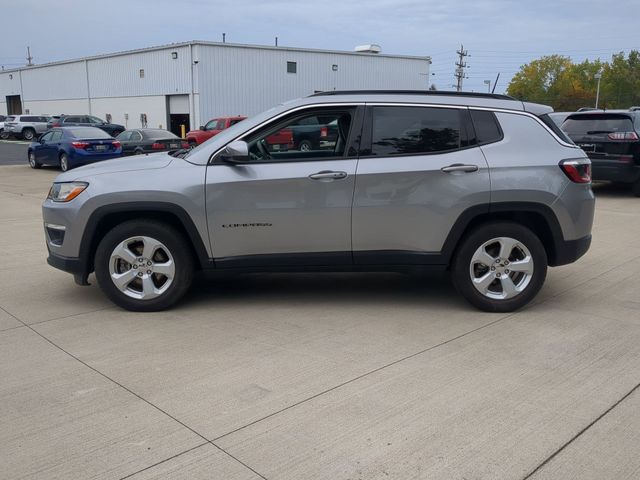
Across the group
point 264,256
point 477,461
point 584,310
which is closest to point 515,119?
point 584,310

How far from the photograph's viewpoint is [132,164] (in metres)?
5.27

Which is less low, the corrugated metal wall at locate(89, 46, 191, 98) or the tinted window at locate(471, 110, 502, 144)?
the corrugated metal wall at locate(89, 46, 191, 98)

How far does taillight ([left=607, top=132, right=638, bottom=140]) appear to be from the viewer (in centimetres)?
1205

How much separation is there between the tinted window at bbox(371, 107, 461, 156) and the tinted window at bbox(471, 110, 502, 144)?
0.49 feet

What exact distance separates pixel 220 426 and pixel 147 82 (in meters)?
41.2

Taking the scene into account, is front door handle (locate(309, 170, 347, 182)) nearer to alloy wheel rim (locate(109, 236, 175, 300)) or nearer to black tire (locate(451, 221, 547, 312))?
black tire (locate(451, 221, 547, 312))

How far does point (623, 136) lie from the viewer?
12125 millimetres

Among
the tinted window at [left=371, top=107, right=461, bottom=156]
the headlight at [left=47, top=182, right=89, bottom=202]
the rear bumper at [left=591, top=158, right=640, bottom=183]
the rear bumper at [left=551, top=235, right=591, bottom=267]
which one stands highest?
the tinted window at [left=371, top=107, right=461, bottom=156]

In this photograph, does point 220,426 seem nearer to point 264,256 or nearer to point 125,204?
point 264,256

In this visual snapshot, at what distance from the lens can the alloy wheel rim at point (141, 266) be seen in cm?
512

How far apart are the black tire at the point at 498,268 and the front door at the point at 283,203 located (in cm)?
98

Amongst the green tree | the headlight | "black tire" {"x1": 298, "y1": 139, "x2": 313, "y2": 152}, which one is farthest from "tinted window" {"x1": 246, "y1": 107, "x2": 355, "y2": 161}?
the green tree

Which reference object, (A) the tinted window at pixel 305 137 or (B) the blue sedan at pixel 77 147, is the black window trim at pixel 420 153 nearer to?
(A) the tinted window at pixel 305 137

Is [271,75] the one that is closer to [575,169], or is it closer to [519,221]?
[519,221]
